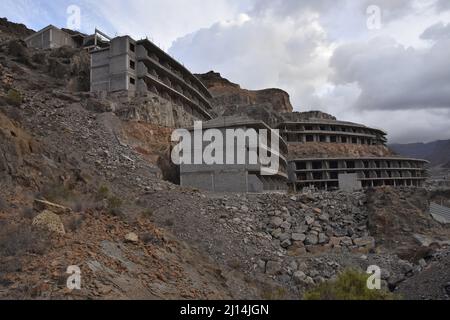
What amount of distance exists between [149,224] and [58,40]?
175 feet

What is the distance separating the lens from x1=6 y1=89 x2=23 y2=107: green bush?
3137 centimetres

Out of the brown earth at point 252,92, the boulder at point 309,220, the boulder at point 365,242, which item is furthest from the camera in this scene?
the brown earth at point 252,92

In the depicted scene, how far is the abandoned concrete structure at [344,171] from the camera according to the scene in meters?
65.2

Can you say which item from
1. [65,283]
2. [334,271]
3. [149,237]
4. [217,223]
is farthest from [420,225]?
[65,283]

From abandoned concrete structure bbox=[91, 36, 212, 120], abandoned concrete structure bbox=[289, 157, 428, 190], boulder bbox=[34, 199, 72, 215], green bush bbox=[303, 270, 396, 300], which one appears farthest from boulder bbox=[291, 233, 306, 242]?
abandoned concrete structure bbox=[289, 157, 428, 190]

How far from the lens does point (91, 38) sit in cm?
6141

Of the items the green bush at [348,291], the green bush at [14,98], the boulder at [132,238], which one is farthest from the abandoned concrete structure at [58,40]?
the green bush at [348,291]

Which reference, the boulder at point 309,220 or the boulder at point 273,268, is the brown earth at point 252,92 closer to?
the boulder at point 309,220

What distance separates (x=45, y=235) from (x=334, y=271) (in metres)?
17.0

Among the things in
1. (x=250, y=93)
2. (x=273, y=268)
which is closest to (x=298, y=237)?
(x=273, y=268)

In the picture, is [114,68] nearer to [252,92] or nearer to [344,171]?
[344,171]

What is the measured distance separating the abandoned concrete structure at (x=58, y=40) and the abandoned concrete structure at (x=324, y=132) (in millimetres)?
42100

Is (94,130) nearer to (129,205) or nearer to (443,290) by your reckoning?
(129,205)

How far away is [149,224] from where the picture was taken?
1844cm
